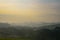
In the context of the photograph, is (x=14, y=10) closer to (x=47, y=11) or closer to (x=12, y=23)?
(x=12, y=23)

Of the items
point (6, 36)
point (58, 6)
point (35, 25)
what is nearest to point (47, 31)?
point (35, 25)

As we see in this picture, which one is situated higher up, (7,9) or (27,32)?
(7,9)

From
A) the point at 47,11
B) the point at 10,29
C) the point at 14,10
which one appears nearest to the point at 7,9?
the point at 14,10

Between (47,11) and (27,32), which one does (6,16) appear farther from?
(47,11)

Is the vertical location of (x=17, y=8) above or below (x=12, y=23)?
above

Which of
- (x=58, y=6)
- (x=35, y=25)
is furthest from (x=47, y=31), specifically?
(x=58, y=6)
